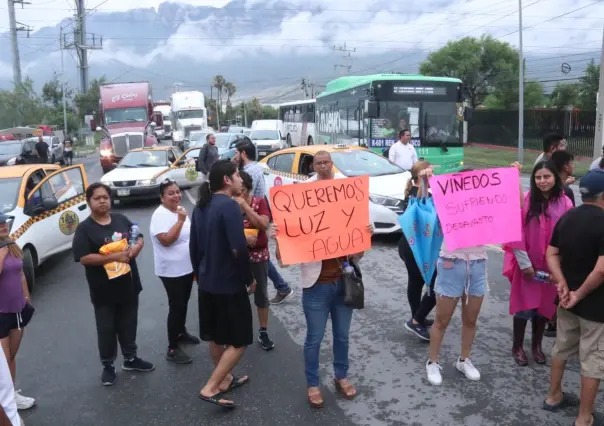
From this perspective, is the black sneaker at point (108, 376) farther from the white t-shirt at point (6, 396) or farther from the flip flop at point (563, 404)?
the flip flop at point (563, 404)

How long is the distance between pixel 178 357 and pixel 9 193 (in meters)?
4.36

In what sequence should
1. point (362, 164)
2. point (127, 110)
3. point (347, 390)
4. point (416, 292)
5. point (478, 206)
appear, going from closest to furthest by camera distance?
point (347, 390)
point (478, 206)
point (416, 292)
point (362, 164)
point (127, 110)

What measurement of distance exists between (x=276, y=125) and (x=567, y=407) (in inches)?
1276

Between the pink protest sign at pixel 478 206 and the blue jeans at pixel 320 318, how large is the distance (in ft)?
3.01

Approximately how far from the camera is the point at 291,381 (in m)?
4.64

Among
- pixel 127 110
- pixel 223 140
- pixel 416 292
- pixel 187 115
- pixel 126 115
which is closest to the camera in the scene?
pixel 416 292

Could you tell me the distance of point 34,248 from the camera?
7.74 m

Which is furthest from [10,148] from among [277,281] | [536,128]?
[536,128]

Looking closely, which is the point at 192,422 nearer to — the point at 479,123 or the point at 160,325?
the point at 160,325

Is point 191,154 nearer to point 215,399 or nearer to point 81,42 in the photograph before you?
point 215,399

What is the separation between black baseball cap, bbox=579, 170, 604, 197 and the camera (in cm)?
359

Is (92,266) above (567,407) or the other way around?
above

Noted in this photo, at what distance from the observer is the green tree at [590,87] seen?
1271 inches

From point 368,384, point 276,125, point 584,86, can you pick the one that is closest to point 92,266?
point 368,384
